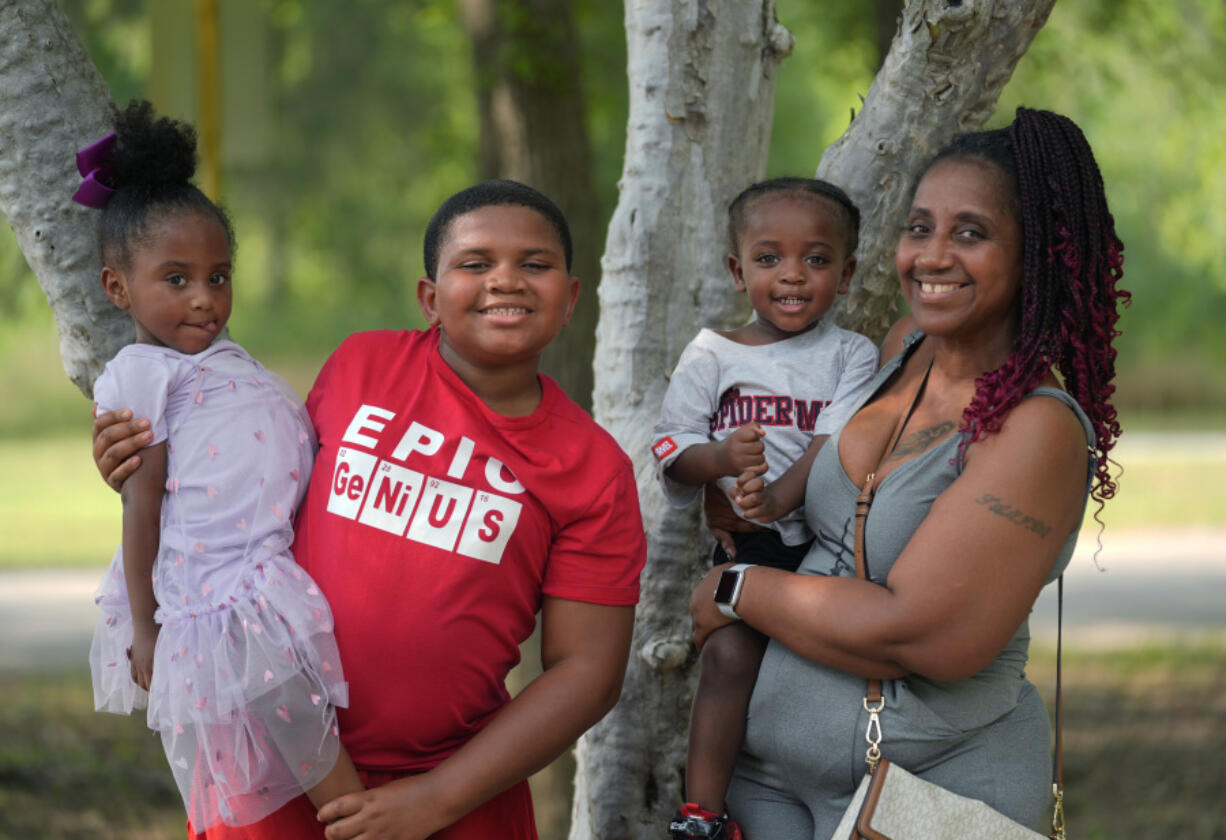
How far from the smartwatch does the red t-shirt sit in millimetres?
176

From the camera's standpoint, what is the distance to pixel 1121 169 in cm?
1730

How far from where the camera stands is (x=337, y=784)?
237cm

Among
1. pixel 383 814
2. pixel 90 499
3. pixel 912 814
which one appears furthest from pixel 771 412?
pixel 90 499

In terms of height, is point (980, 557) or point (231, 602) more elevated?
point (980, 557)

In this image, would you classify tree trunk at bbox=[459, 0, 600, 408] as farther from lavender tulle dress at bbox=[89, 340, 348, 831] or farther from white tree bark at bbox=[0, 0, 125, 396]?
lavender tulle dress at bbox=[89, 340, 348, 831]

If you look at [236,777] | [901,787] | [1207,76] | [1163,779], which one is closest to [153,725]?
[236,777]

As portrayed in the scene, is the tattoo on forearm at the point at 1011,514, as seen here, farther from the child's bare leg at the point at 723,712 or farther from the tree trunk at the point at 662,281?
the tree trunk at the point at 662,281

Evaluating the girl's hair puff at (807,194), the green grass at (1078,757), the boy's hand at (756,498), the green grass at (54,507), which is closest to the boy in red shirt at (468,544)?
the boy's hand at (756,498)

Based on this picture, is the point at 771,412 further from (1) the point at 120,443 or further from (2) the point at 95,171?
(2) the point at 95,171

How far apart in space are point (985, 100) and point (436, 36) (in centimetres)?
1245

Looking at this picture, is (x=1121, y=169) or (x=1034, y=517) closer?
(x=1034, y=517)

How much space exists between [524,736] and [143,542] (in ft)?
2.57

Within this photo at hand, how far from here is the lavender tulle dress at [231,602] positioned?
2.31 m

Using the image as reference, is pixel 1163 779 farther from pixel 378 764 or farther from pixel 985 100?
pixel 378 764
